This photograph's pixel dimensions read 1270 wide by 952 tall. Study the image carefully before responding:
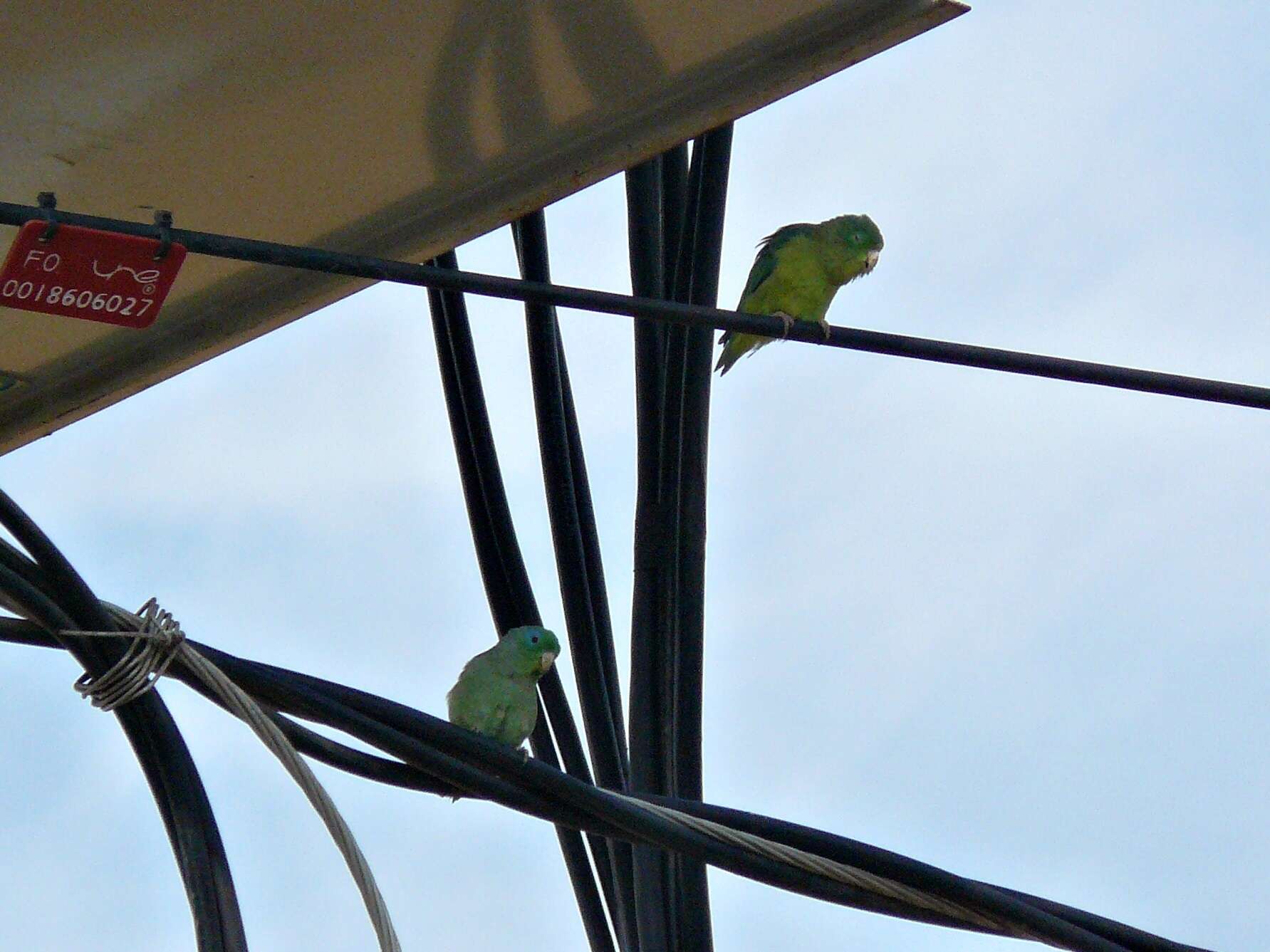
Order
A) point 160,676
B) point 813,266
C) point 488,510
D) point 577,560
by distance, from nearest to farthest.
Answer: point 160,676, point 577,560, point 488,510, point 813,266

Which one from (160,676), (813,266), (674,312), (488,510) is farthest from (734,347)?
(160,676)

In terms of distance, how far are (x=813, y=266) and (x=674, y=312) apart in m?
2.35

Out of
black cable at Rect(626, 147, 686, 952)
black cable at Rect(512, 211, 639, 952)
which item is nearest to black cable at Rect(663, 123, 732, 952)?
black cable at Rect(626, 147, 686, 952)

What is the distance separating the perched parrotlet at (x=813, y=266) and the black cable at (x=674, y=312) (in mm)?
2003

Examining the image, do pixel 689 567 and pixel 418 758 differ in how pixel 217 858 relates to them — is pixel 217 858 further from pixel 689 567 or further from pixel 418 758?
pixel 689 567

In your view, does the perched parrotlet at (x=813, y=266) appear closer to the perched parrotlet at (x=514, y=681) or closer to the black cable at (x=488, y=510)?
the black cable at (x=488, y=510)

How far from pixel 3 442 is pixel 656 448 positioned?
149cm

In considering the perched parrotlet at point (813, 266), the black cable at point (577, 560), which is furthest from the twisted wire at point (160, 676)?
the perched parrotlet at point (813, 266)

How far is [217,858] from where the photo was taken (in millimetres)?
2461

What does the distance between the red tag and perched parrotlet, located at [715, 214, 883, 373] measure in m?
2.69

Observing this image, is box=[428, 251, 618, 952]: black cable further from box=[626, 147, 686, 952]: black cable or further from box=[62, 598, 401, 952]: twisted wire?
box=[62, 598, 401, 952]: twisted wire

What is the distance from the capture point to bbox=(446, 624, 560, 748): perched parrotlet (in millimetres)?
3803

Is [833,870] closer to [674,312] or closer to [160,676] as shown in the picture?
[674,312]

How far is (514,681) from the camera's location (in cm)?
382
